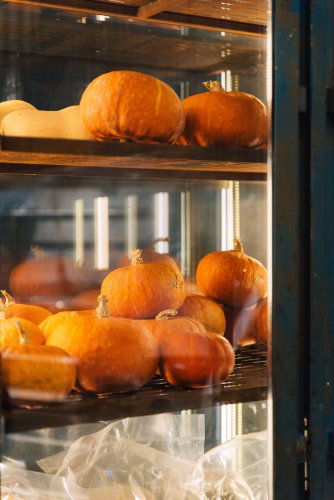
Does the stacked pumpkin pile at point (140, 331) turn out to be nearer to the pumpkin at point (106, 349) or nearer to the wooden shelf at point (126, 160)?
the pumpkin at point (106, 349)

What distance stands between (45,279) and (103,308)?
0.40ft

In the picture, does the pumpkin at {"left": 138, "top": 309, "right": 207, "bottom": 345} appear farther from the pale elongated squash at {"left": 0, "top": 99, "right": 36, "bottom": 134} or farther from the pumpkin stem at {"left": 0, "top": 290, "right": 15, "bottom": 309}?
the pale elongated squash at {"left": 0, "top": 99, "right": 36, "bottom": 134}

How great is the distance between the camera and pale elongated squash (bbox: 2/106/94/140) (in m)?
1.28

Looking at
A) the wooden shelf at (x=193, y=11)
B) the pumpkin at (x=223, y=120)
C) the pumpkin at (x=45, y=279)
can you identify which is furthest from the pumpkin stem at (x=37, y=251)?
the wooden shelf at (x=193, y=11)

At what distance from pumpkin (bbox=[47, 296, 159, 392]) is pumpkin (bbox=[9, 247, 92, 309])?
6 cm

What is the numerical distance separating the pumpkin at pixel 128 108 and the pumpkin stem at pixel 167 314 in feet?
1.02

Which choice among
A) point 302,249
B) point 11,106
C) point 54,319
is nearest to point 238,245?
point 302,249

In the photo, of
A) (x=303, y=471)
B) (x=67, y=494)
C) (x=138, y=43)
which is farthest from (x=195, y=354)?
(x=138, y=43)

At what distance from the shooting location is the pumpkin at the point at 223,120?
142 cm

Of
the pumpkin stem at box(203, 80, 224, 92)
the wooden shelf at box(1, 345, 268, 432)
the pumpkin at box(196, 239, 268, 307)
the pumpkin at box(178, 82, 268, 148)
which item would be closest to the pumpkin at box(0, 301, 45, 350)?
the wooden shelf at box(1, 345, 268, 432)

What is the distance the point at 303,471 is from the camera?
1323 mm

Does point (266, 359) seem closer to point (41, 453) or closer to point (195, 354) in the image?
point (195, 354)

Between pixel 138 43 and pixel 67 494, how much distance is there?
87cm

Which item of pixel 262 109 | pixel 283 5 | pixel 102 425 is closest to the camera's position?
pixel 283 5
